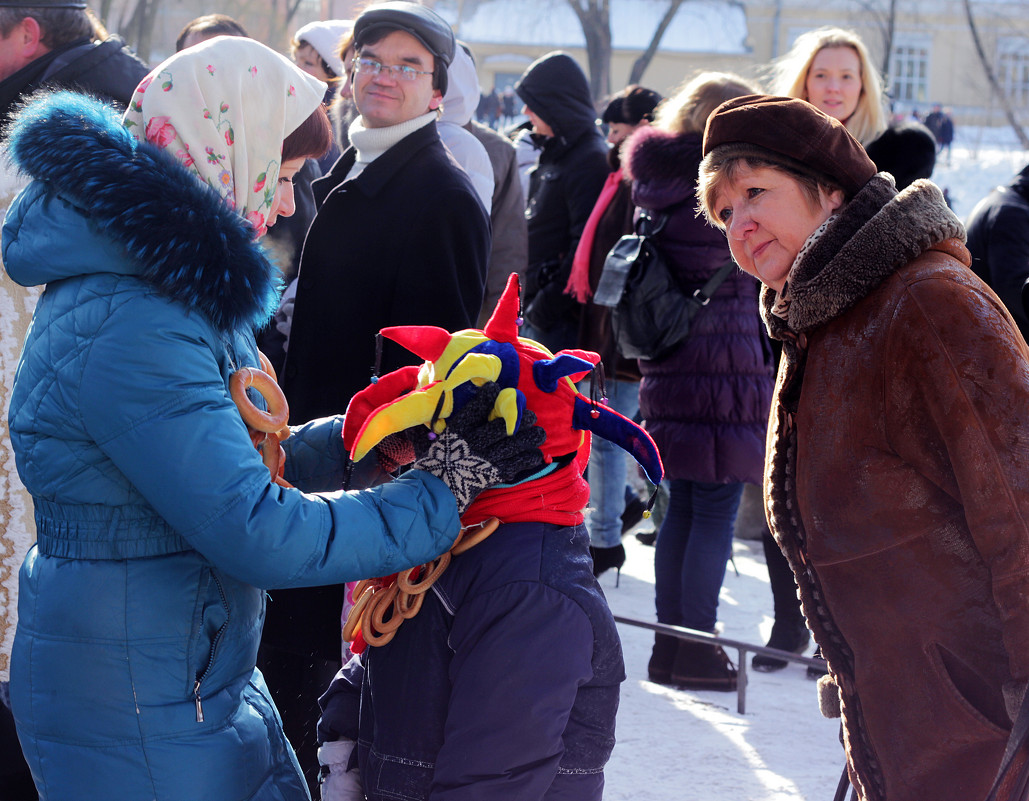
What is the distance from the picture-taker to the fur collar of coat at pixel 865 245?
71.9 inches

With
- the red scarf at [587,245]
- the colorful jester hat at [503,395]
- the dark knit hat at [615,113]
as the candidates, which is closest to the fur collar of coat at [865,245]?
the colorful jester hat at [503,395]

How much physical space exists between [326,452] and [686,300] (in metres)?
2.10

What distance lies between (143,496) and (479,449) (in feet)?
1.61

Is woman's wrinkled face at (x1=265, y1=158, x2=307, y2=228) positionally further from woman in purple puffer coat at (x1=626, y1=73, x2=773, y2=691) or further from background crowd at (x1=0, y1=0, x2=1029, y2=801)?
woman in purple puffer coat at (x1=626, y1=73, x2=773, y2=691)

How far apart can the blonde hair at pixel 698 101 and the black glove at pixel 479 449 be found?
2503 mm

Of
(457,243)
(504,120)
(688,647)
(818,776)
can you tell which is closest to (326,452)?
(457,243)

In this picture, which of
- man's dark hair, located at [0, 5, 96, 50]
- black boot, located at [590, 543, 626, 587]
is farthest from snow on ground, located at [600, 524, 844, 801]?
man's dark hair, located at [0, 5, 96, 50]

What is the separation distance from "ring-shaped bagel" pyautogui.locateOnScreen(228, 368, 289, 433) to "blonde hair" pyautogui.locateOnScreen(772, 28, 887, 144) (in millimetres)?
2975

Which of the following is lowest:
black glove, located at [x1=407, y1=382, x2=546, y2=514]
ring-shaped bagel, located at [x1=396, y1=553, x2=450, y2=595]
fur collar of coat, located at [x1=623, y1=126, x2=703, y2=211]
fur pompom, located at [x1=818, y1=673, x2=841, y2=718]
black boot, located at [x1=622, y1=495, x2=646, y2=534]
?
black boot, located at [x1=622, y1=495, x2=646, y2=534]

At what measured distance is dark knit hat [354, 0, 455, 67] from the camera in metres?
3.13

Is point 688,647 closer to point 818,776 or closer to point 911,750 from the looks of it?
point 818,776

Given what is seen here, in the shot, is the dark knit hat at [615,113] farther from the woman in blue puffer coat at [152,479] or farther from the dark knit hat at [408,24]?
the woman in blue puffer coat at [152,479]

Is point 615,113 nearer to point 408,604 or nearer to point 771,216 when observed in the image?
point 771,216

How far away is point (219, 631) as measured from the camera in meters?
1.70
